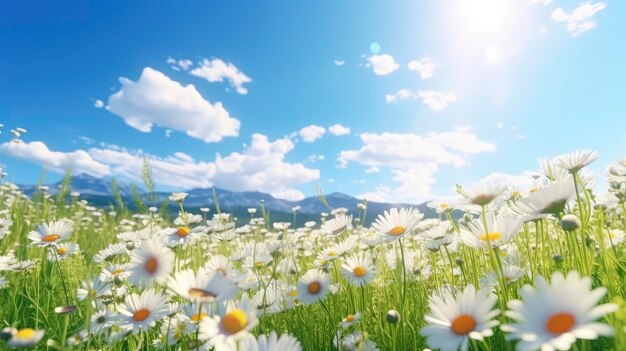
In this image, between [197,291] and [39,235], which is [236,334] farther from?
[39,235]

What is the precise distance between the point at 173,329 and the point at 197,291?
0.95 meters

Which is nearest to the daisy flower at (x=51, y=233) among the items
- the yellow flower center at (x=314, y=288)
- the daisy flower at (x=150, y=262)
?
the daisy flower at (x=150, y=262)

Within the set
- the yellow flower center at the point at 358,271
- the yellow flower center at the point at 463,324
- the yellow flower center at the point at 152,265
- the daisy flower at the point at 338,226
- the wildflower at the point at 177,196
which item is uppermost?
the wildflower at the point at 177,196

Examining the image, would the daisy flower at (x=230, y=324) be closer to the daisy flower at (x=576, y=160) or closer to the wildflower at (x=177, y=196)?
the daisy flower at (x=576, y=160)

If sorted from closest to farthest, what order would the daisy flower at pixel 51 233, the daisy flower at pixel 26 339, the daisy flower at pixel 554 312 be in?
the daisy flower at pixel 554 312 → the daisy flower at pixel 26 339 → the daisy flower at pixel 51 233

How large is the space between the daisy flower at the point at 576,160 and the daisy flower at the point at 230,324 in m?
1.31

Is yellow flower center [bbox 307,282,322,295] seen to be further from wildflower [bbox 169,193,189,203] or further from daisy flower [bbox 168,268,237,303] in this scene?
wildflower [bbox 169,193,189,203]

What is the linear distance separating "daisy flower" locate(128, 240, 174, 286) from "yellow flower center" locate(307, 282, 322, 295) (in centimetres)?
84

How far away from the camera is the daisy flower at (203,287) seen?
1034 millimetres

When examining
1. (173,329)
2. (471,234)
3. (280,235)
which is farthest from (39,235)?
(471,234)

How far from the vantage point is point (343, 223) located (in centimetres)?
246

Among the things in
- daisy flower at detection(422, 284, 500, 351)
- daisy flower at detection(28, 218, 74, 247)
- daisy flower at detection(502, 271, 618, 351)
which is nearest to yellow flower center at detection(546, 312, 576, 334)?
daisy flower at detection(502, 271, 618, 351)

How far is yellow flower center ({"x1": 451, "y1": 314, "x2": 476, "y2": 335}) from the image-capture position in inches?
41.5

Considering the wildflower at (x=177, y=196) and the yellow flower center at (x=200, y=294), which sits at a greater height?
the wildflower at (x=177, y=196)
